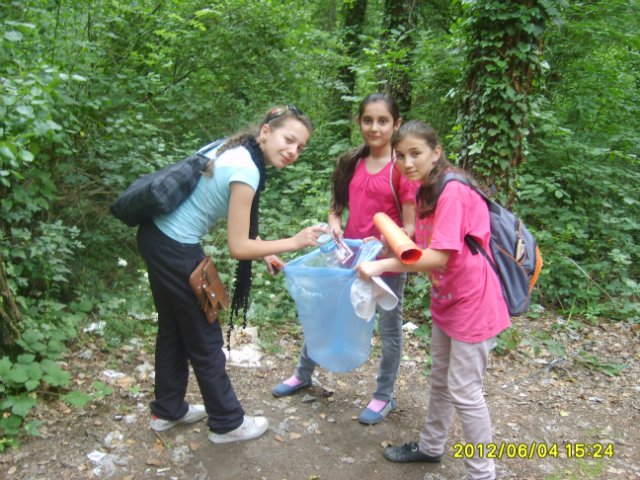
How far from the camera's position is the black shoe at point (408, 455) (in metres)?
2.49

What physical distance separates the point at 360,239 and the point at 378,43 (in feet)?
14.7

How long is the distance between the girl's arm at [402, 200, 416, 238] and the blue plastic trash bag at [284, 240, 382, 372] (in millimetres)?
240

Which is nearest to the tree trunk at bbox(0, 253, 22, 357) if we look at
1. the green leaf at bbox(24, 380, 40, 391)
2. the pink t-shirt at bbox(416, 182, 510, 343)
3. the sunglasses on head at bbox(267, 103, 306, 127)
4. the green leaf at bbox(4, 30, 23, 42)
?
the green leaf at bbox(24, 380, 40, 391)

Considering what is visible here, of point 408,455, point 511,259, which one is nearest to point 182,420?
point 408,455

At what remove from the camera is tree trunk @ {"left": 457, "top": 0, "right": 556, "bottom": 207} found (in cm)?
353

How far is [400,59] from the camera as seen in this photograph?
5820mm

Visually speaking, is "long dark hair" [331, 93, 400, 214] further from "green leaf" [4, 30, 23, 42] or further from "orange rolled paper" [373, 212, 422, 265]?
"green leaf" [4, 30, 23, 42]

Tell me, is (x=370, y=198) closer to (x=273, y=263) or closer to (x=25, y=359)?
(x=273, y=263)

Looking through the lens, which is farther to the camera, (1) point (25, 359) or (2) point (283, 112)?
(1) point (25, 359)

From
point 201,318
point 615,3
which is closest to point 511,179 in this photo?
point 201,318

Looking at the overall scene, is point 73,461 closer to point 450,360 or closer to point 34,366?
point 34,366

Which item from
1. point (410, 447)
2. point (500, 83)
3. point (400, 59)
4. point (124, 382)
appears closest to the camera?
point (410, 447)

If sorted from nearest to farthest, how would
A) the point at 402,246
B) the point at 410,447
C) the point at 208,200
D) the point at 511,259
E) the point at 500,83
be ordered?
the point at 402,246
the point at 511,259
the point at 208,200
the point at 410,447
the point at 500,83

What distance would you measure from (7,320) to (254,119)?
13.3ft
